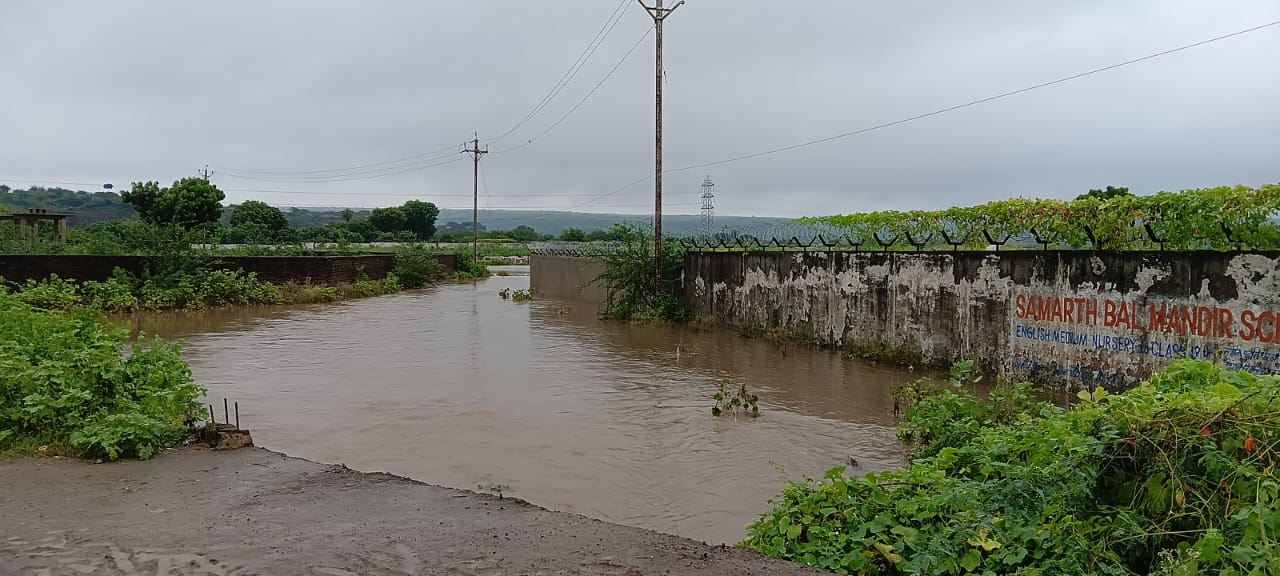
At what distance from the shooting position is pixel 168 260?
80.3 feet

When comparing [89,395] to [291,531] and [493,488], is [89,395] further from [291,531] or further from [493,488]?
[493,488]

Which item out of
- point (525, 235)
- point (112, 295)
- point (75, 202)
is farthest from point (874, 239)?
point (75, 202)

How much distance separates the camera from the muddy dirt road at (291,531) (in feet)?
14.4

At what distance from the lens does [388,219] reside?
288 feet

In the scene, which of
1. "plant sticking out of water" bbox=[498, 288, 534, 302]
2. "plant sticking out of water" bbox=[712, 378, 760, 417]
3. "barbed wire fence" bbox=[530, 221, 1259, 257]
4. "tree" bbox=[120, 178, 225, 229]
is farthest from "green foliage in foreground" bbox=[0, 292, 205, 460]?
"tree" bbox=[120, 178, 225, 229]

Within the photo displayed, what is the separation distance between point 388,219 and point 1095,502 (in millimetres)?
88494

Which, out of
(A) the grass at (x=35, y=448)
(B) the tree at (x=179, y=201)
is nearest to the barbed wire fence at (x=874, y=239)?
(A) the grass at (x=35, y=448)

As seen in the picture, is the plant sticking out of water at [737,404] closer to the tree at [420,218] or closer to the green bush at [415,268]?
the green bush at [415,268]

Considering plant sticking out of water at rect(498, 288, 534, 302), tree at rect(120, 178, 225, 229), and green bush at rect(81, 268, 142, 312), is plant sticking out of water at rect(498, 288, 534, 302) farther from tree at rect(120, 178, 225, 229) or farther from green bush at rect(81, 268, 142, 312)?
tree at rect(120, 178, 225, 229)

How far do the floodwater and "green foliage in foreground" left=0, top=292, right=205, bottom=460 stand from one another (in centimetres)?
109

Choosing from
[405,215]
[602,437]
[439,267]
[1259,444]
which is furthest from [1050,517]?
[405,215]

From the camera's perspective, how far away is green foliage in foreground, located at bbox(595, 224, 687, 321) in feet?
68.1

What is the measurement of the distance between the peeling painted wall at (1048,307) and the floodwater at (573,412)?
891 millimetres

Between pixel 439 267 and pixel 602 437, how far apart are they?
3490 cm
